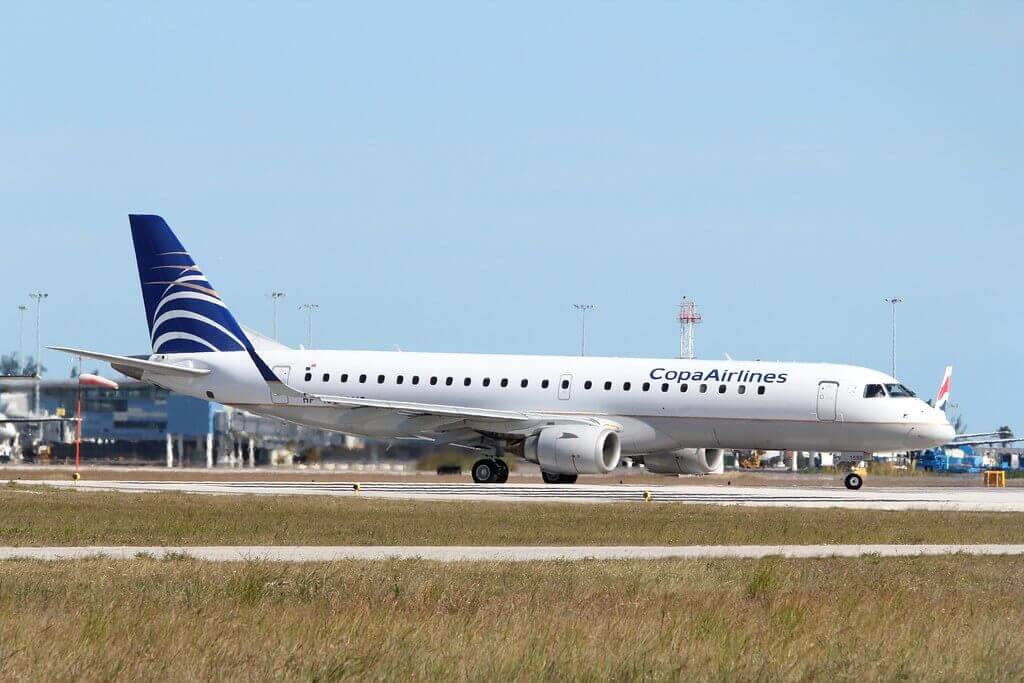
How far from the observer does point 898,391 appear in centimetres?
4972

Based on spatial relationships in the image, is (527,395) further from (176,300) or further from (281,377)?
(176,300)

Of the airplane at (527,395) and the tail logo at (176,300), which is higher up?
the tail logo at (176,300)

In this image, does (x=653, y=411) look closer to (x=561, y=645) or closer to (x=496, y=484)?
(x=496, y=484)

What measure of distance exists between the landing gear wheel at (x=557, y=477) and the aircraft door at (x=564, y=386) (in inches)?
97.6

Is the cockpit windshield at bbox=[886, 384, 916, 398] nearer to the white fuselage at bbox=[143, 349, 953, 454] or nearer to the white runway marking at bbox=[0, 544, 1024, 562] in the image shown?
the white fuselage at bbox=[143, 349, 953, 454]

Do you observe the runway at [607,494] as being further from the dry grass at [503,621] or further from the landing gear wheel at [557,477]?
the dry grass at [503,621]

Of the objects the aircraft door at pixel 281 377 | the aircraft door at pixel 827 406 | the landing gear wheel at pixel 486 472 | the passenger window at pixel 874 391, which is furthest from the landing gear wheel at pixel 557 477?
the passenger window at pixel 874 391

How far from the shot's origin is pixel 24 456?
86188 mm

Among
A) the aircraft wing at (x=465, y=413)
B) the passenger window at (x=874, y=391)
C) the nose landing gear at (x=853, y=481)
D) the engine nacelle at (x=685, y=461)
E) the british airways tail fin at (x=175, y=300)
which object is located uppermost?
the british airways tail fin at (x=175, y=300)

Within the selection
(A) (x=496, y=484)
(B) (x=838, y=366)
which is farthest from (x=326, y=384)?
(B) (x=838, y=366)

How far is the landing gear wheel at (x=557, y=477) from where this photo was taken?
52.1m

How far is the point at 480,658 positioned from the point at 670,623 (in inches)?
117

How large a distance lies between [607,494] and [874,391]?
942cm

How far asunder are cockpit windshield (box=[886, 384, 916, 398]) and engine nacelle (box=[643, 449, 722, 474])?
6056 millimetres
